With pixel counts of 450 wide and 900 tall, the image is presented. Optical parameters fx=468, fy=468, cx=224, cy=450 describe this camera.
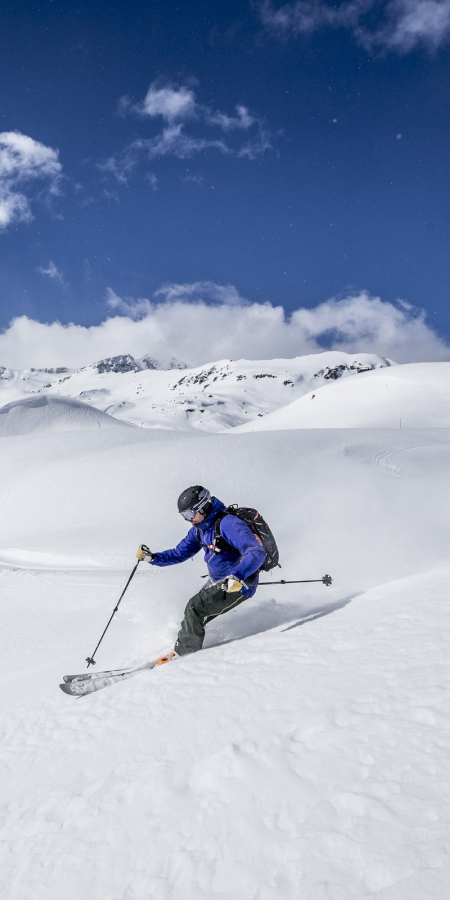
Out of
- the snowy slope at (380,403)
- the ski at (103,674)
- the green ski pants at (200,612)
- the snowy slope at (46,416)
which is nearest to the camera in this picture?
the ski at (103,674)

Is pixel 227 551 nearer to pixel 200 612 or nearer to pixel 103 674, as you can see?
pixel 200 612

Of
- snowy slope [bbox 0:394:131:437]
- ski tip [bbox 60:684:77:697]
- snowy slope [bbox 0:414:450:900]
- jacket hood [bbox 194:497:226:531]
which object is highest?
snowy slope [bbox 0:394:131:437]

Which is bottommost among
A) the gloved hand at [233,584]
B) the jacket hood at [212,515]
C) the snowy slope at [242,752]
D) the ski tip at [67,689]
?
the ski tip at [67,689]

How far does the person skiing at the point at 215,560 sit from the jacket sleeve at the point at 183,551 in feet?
0.63

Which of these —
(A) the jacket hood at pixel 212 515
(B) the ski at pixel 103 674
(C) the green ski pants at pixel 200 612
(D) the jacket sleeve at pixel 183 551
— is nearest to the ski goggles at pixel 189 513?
(A) the jacket hood at pixel 212 515

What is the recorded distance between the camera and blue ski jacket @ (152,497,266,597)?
510cm

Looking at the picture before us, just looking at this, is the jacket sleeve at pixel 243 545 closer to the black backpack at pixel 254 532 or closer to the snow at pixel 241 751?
the black backpack at pixel 254 532

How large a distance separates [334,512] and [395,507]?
2.03m

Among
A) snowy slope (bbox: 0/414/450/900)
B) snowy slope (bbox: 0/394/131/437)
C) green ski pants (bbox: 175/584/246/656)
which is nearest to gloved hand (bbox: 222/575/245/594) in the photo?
green ski pants (bbox: 175/584/246/656)

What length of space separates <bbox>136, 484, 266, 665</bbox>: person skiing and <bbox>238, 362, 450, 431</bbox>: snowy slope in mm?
39750

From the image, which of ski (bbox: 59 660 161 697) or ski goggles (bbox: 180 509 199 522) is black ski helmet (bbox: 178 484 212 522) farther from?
ski (bbox: 59 660 161 697)

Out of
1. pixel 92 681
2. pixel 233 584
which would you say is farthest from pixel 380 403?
pixel 92 681

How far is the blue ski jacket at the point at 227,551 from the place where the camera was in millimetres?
5102

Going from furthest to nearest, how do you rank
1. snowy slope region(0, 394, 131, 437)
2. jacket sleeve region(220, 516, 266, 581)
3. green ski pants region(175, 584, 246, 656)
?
snowy slope region(0, 394, 131, 437) → green ski pants region(175, 584, 246, 656) → jacket sleeve region(220, 516, 266, 581)
